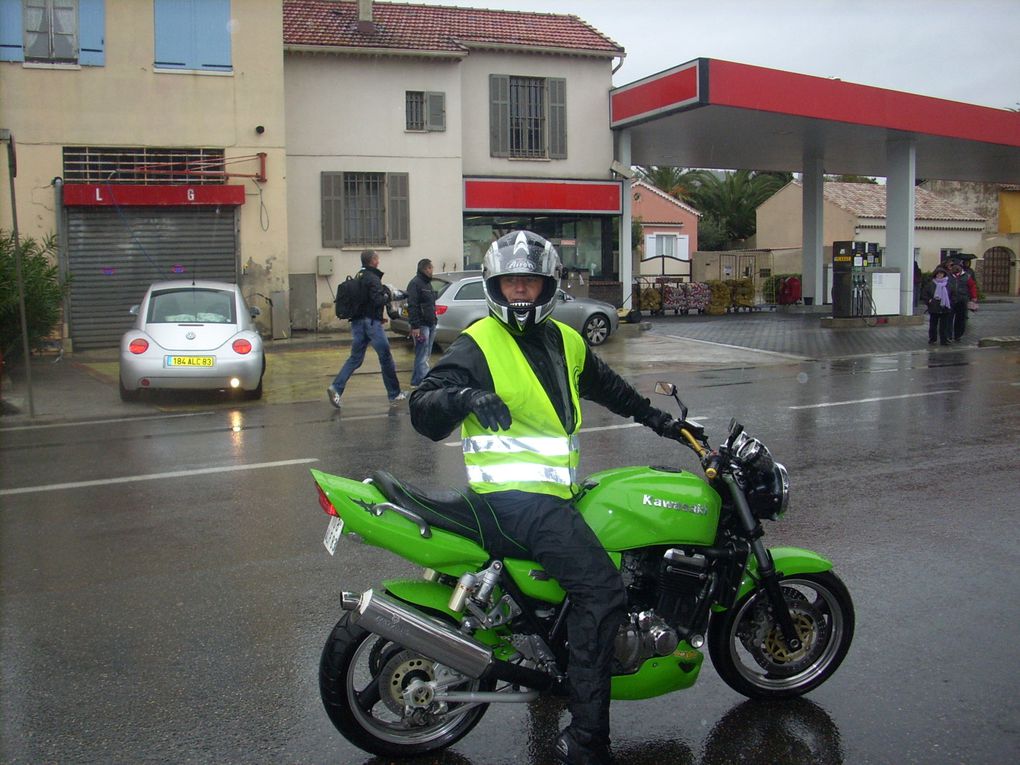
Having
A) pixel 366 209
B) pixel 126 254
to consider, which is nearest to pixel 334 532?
pixel 126 254

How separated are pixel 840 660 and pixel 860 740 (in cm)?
41

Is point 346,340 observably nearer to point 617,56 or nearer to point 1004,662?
point 617,56

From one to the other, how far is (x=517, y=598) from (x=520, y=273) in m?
1.11

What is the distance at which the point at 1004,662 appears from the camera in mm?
4340

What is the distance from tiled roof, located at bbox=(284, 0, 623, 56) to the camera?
22859 mm

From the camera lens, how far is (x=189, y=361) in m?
12.1

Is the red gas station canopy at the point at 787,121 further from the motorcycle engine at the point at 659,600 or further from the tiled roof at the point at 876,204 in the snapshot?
the motorcycle engine at the point at 659,600

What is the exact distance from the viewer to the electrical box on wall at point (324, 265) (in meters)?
22.5

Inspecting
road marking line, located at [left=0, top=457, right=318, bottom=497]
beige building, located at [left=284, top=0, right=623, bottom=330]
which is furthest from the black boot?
beige building, located at [left=284, top=0, right=623, bottom=330]

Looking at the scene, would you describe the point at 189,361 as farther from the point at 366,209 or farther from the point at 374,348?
the point at 366,209

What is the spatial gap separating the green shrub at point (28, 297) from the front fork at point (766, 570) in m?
11.6

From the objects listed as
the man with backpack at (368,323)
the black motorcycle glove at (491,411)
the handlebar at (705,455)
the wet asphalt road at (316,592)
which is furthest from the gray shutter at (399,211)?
the black motorcycle glove at (491,411)

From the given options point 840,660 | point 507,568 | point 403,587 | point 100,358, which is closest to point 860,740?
point 840,660

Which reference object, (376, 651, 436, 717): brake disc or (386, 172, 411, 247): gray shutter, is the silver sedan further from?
(376, 651, 436, 717): brake disc
